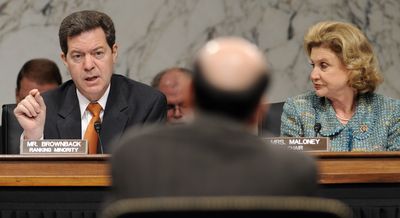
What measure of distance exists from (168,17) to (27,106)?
1.95 meters

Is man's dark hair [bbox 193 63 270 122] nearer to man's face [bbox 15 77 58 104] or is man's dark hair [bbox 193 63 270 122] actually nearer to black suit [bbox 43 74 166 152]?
black suit [bbox 43 74 166 152]

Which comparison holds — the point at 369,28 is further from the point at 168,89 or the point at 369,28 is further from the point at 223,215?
the point at 223,215

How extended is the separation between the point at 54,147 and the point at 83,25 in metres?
0.86

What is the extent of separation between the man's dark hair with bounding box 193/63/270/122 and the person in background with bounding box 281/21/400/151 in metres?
2.58

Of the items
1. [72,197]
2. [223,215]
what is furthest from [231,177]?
[72,197]

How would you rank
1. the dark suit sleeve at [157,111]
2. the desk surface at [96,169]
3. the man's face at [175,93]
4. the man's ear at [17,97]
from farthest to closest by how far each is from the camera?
1. the man's ear at [17,97]
2. the man's face at [175,93]
3. the dark suit sleeve at [157,111]
4. the desk surface at [96,169]

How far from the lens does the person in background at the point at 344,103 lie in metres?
4.90

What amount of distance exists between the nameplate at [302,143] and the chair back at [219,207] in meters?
1.98

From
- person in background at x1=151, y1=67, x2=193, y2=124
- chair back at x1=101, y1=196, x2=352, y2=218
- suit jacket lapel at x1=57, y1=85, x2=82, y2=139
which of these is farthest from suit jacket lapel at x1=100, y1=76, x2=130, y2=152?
chair back at x1=101, y1=196, x2=352, y2=218

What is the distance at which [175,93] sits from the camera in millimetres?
6223

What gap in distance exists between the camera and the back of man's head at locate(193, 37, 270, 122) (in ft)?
7.43

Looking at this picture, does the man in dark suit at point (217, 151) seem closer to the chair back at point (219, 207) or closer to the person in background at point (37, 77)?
the chair back at point (219, 207)

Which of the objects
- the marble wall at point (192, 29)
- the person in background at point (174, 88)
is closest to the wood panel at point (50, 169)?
the person in background at point (174, 88)

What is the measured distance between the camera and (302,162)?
2.31 metres
